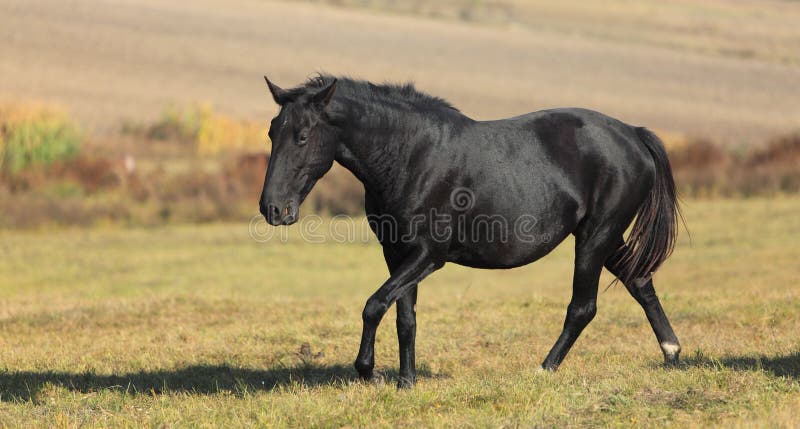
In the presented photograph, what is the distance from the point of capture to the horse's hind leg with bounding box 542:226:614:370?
8586 millimetres

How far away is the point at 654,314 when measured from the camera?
356 inches

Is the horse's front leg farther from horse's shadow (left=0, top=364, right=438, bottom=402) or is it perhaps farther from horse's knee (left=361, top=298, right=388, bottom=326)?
horse's shadow (left=0, top=364, right=438, bottom=402)

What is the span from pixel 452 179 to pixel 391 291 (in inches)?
37.0

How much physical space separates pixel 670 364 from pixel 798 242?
12.2 m

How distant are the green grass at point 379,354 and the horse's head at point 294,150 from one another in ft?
4.16

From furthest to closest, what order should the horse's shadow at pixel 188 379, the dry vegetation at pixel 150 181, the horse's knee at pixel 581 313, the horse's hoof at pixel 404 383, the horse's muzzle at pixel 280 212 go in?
1. the dry vegetation at pixel 150 181
2. the horse's knee at pixel 581 313
3. the horse's shadow at pixel 188 379
4. the horse's hoof at pixel 404 383
5. the horse's muzzle at pixel 280 212

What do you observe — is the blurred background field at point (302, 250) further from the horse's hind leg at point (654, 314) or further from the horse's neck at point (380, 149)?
the horse's neck at point (380, 149)

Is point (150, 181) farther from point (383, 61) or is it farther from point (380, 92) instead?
point (383, 61)

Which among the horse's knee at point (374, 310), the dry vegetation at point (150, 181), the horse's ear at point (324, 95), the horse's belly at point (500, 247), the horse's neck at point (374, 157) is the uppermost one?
the horse's ear at point (324, 95)

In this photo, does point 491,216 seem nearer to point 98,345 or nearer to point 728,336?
point 728,336

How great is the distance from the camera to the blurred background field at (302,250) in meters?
7.46

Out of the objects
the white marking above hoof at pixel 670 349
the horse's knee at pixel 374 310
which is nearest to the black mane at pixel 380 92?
the horse's knee at pixel 374 310

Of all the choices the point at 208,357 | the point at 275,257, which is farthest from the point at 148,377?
the point at 275,257

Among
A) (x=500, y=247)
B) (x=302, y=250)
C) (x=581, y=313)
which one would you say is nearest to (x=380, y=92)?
(x=500, y=247)
